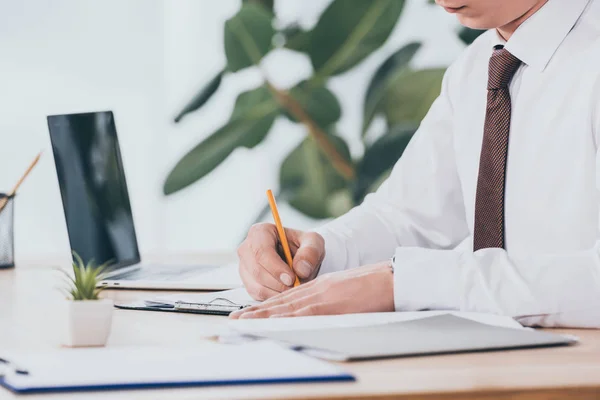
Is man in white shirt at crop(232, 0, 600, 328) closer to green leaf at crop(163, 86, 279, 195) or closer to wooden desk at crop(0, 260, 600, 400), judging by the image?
wooden desk at crop(0, 260, 600, 400)

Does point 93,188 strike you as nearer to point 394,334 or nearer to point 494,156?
point 494,156

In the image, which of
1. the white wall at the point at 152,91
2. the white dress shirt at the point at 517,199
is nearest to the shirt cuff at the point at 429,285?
the white dress shirt at the point at 517,199

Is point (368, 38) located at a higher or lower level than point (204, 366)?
higher

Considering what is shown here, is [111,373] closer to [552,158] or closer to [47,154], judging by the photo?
[552,158]

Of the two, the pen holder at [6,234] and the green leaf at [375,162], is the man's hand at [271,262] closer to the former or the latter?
the pen holder at [6,234]

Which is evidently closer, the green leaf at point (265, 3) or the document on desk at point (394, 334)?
the document on desk at point (394, 334)

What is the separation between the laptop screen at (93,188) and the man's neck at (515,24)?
0.84 meters

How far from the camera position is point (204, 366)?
0.74 meters

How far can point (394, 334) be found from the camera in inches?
35.3

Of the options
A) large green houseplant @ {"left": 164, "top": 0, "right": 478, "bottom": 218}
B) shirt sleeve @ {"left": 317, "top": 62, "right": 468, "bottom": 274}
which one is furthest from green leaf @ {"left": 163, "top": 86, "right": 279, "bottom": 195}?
shirt sleeve @ {"left": 317, "top": 62, "right": 468, "bottom": 274}

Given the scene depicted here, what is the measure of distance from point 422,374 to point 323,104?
2.39 meters

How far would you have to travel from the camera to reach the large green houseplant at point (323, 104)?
2996mm

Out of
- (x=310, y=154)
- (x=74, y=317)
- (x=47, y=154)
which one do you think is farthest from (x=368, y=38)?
(x=74, y=317)

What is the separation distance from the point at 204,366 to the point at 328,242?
0.75 metres
